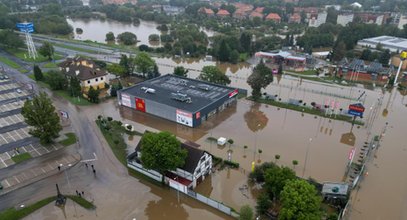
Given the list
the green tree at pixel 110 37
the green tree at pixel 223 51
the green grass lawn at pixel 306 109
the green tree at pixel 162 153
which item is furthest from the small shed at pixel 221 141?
the green tree at pixel 110 37

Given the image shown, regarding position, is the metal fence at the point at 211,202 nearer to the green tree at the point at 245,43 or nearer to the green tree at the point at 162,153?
the green tree at the point at 162,153

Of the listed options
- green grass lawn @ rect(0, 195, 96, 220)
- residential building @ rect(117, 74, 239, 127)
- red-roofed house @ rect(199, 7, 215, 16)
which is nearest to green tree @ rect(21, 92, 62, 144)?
green grass lawn @ rect(0, 195, 96, 220)

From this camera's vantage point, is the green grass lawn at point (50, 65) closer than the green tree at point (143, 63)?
No

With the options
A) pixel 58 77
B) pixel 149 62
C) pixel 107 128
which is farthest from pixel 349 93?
pixel 58 77

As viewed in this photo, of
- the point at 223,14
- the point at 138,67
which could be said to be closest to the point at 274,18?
the point at 223,14

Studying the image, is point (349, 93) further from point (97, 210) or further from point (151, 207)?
point (97, 210)

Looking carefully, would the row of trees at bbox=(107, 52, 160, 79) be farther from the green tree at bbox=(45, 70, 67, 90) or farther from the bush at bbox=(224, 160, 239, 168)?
the bush at bbox=(224, 160, 239, 168)

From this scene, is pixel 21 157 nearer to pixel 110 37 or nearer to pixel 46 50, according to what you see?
pixel 46 50
